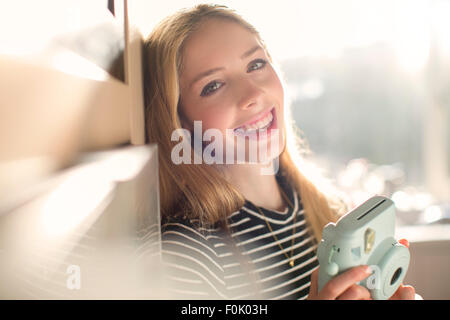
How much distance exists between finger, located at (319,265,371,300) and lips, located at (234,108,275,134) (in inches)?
10.1

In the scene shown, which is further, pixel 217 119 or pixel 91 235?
pixel 217 119

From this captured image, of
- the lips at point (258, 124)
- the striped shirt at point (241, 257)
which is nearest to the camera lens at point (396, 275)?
the striped shirt at point (241, 257)

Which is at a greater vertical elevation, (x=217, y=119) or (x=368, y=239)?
(x=217, y=119)

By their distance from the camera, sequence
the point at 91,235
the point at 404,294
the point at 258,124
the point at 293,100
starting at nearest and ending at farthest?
the point at 91,235
the point at 404,294
the point at 258,124
the point at 293,100

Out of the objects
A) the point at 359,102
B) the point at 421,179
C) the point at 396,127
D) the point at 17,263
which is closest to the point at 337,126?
the point at 359,102

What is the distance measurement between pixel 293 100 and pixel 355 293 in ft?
2.76

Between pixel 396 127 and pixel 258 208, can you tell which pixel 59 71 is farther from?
pixel 396 127

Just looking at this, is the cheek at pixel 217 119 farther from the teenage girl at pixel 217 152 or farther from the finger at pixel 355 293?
the finger at pixel 355 293

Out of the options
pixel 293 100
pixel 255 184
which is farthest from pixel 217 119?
pixel 293 100

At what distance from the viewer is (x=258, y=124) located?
597 mm

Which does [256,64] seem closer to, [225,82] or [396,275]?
[225,82]

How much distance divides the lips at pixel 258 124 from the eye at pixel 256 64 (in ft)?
0.23

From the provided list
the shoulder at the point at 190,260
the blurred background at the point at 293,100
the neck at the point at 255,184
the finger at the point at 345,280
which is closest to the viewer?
the blurred background at the point at 293,100

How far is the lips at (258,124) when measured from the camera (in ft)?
1.93
